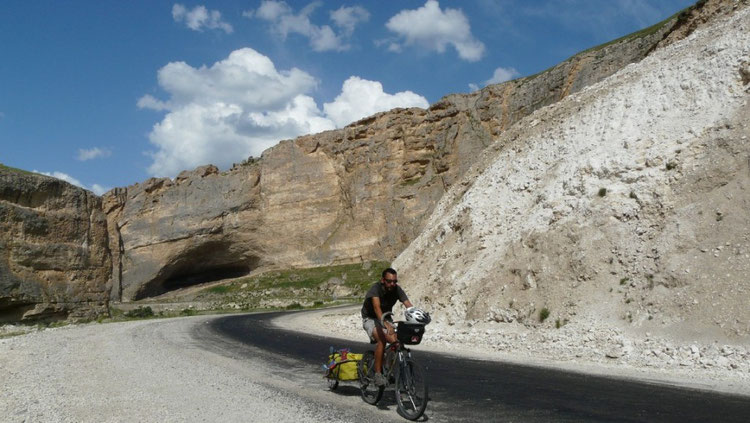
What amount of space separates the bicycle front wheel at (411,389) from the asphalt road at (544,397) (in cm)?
22

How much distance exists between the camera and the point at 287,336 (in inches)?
778

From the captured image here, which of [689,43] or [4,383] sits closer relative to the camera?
[4,383]

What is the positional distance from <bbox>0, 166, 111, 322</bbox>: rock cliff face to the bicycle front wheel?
26.0 metres

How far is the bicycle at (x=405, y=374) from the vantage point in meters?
7.25

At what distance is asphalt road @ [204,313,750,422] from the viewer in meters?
7.22

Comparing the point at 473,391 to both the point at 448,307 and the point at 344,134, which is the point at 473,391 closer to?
the point at 448,307

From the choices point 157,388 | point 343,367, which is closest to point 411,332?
point 343,367

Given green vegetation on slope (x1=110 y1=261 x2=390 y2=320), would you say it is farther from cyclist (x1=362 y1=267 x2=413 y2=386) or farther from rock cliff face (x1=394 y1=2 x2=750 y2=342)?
cyclist (x1=362 y1=267 x2=413 y2=386)

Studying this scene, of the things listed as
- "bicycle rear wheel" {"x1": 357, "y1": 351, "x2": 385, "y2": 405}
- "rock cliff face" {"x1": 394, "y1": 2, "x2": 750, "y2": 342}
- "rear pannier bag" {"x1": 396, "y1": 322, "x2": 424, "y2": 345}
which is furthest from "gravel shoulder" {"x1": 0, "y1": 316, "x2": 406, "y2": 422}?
"rock cliff face" {"x1": 394, "y1": 2, "x2": 750, "y2": 342}

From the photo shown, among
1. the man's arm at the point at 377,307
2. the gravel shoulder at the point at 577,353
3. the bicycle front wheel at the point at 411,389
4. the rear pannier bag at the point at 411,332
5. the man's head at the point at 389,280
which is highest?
the man's head at the point at 389,280

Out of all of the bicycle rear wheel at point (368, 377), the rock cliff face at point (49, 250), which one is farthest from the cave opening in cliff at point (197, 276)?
the bicycle rear wheel at point (368, 377)

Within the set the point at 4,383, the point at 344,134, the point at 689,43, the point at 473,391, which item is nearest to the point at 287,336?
the point at 4,383

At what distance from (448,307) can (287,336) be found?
600 cm

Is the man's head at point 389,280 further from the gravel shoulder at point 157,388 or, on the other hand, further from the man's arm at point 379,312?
the gravel shoulder at point 157,388
